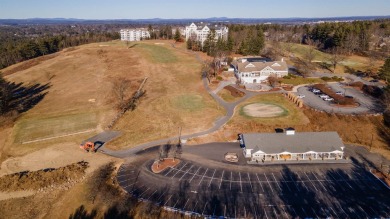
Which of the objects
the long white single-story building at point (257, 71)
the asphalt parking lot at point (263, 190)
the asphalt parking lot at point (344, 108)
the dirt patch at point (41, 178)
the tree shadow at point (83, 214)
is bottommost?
the tree shadow at point (83, 214)

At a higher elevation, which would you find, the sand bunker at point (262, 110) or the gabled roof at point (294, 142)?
the sand bunker at point (262, 110)

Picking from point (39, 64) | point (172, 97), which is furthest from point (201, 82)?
point (39, 64)

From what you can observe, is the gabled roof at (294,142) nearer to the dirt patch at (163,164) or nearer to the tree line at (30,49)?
the dirt patch at (163,164)

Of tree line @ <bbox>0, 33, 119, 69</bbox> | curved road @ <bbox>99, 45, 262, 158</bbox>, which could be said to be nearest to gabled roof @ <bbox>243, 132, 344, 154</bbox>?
curved road @ <bbox>99, 45, 262, 158</bbox>

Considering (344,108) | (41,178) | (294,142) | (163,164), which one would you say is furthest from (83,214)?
(344,108)

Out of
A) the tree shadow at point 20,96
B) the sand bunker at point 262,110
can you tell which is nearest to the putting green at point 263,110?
the sand bunker at point 262,110

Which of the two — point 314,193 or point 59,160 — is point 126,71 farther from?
point 314,193
